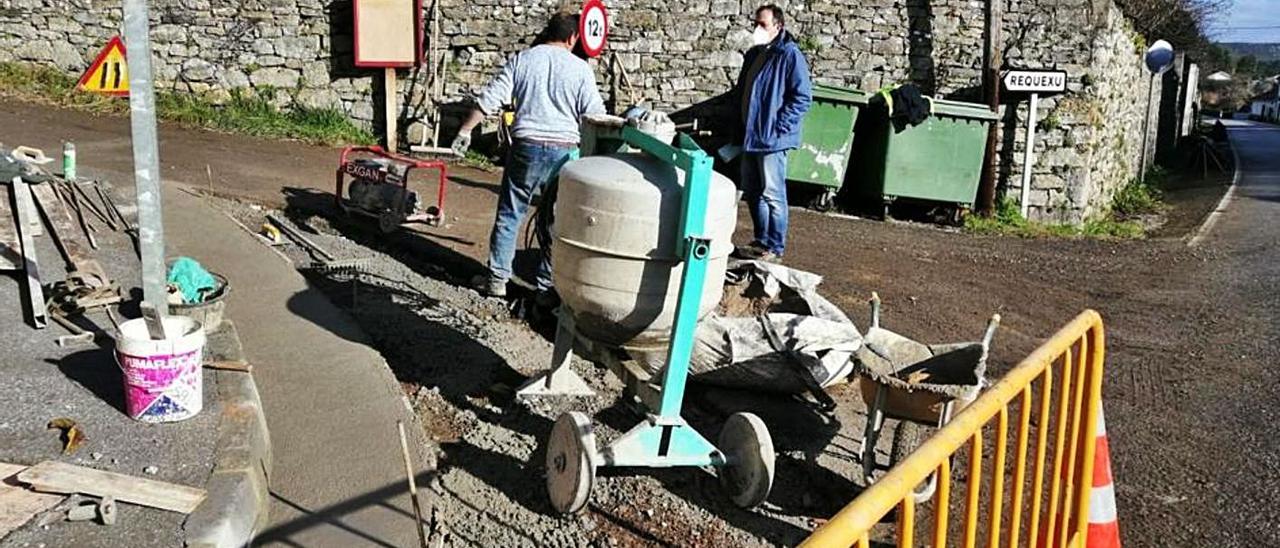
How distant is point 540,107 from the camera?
6.00 metres

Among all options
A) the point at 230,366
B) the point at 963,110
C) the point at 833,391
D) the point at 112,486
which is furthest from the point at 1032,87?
the point at 112,486

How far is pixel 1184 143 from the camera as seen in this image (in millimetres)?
25984

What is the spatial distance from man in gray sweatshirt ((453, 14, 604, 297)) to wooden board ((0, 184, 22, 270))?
2289 mm

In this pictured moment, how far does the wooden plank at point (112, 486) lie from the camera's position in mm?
3186

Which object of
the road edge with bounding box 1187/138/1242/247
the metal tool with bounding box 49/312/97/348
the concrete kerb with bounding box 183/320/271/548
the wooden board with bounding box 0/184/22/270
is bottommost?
the road edge with bounding box 1187/138/1242/247

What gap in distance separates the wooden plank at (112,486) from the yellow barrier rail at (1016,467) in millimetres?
2148

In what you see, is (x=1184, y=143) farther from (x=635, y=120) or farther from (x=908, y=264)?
(x=635, y=120)

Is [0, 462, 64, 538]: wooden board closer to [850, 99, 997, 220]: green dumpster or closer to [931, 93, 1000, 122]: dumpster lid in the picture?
[850, 99, 997, 220]: green dumpster

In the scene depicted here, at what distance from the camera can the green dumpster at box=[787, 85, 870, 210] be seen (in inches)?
432

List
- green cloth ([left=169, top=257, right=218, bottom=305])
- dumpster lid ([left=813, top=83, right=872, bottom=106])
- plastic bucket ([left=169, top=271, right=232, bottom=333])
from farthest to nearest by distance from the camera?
dumpster lid ([left=813, top=83, right=872, bottom=106]) < green cloth ([left=169, top=257, right=218, bottom=305]) < plastic bucket ([left=169, top=271, right=232, bottom=333])

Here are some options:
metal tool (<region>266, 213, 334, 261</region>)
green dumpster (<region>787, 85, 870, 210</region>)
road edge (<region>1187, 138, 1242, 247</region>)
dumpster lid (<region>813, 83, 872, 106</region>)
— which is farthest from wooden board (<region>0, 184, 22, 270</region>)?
road edge (<region>1187, 138, 1242, 247</region>)

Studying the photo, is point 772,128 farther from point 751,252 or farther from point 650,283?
point 650,283

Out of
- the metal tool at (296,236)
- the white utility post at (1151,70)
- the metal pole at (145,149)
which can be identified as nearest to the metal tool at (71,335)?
the metal pole at (145,149)

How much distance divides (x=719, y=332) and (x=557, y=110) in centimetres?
182
